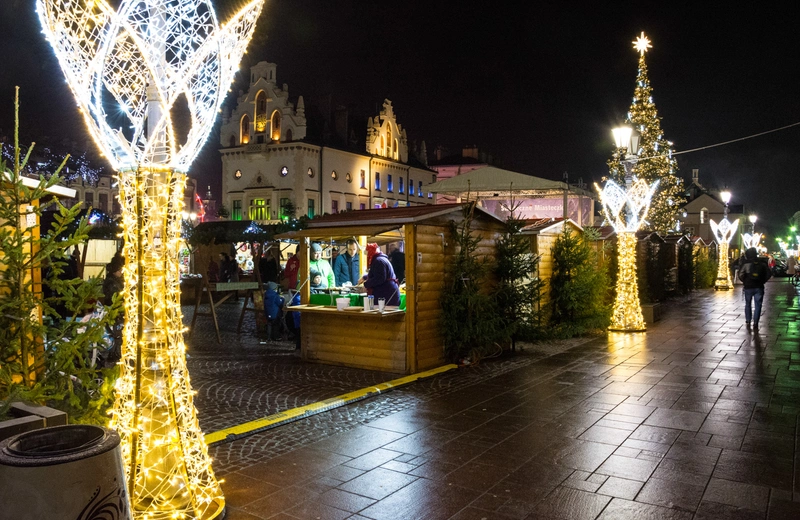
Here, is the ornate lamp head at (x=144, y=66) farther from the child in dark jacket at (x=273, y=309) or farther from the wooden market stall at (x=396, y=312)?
the child in dark jacket at (x=273, y=309)

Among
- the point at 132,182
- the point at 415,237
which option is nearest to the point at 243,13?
the point at 132,182

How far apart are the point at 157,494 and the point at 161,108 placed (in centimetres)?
255

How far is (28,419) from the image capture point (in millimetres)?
3156

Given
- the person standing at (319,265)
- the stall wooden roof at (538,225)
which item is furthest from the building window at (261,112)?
the person standing at (319,265)

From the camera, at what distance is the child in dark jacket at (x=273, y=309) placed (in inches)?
507

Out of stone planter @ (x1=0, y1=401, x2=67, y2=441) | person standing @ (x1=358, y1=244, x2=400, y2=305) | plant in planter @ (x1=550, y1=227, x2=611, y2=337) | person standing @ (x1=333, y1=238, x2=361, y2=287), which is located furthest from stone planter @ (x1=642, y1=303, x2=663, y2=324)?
stone planter @ (x1=0, y1=401, x2=67, y2=441)

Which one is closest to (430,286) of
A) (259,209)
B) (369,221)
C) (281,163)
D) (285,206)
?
(369,221)

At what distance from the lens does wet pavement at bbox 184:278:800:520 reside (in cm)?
455

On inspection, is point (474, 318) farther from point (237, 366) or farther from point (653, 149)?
point (653, 149)

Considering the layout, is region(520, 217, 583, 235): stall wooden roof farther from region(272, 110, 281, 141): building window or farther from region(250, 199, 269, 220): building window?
region(272, 110, 281, 141): building window

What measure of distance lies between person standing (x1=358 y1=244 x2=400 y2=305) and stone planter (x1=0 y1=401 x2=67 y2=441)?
22.2 feet

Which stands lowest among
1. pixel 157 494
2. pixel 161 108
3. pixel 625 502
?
pixel 625 502

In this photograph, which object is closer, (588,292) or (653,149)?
(588,292)

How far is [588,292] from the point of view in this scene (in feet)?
45.8
